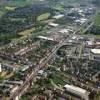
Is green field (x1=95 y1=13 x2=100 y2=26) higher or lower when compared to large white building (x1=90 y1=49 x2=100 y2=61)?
lower

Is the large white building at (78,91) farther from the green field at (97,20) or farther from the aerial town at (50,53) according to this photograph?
the green field at (97,20)

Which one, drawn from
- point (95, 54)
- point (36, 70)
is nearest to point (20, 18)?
point (95, 54)

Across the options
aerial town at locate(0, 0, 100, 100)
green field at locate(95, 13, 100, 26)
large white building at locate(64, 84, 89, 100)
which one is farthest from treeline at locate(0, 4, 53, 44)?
large white building at locate(64, 84, 89, 100)

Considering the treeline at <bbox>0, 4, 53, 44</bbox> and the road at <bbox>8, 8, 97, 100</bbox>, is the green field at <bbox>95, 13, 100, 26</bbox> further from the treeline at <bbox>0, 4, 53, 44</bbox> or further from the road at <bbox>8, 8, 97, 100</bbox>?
the road at <bbox>8, 8, 97, 100</bbox>

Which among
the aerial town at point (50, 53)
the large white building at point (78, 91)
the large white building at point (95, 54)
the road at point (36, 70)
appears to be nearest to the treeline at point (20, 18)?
the aerial town at point (50, 53)

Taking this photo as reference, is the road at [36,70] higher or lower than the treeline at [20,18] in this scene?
higher

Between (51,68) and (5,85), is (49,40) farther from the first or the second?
(5,85)

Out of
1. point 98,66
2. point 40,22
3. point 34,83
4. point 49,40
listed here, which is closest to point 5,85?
point 34,83
